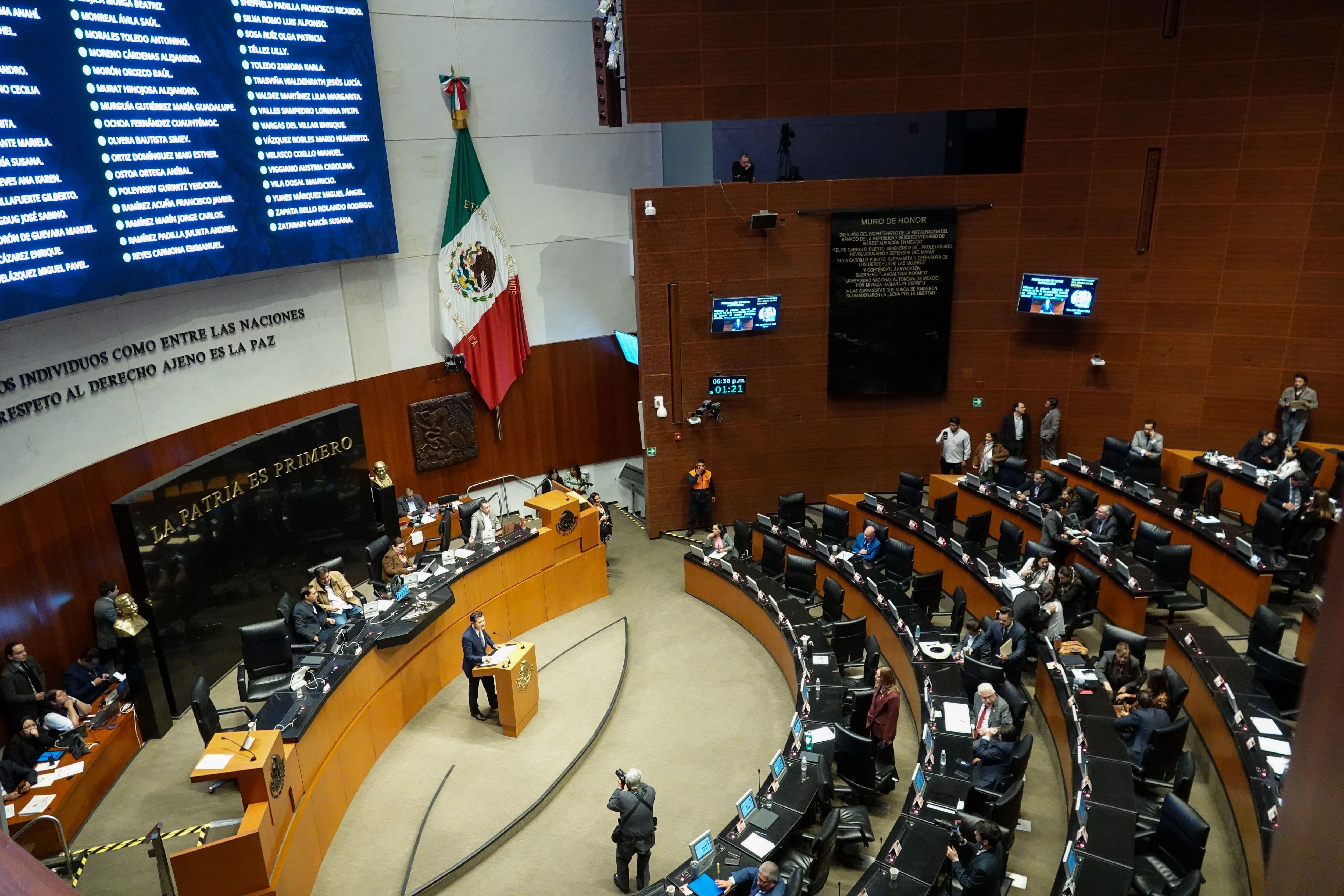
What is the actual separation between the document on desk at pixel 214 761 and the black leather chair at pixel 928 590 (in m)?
6.95

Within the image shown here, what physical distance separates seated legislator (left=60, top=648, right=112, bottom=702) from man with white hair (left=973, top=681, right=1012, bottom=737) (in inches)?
328

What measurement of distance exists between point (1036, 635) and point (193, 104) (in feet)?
34.1

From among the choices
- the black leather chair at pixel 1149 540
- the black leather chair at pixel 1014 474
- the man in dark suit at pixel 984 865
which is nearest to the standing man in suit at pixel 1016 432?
the black leather chair at pixel 1014 474

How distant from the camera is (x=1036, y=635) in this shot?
9109mm

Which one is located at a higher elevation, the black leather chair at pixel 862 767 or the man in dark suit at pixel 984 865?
the man in dark suit at pixel 984 865

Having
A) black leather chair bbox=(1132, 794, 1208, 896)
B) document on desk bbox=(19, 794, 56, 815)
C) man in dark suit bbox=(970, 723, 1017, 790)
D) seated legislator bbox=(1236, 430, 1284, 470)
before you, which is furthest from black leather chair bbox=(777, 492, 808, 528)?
document on desk bbox=(19, 794, 56, 815)

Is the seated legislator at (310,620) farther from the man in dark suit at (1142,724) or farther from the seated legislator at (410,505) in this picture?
the man in dark suit at (1142,724)

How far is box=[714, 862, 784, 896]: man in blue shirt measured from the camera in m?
5.86

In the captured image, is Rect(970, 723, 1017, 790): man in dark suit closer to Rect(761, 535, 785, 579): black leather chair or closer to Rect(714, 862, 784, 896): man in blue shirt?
Rect(714, 862, 784, 896): man in blue shirt

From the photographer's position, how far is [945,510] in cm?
1236

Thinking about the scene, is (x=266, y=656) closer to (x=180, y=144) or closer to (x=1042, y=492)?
(x=180, y=144)

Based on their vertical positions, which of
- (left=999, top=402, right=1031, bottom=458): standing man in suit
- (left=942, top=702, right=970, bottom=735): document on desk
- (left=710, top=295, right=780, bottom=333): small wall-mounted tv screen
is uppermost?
(left=710, top=295, right=780, bottom=333): small wall-mounted tv screen

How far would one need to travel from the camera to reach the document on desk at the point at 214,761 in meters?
6.86

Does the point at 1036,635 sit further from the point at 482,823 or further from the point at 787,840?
the point at 482,823
